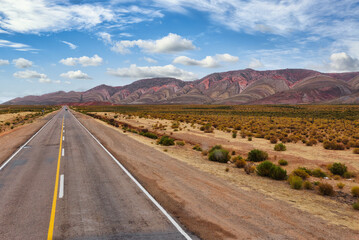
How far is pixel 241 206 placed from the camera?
25.6ft

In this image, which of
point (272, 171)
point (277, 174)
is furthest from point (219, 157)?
point (277, 174)

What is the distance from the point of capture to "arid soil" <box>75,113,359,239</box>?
20.5 feet

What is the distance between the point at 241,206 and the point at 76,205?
212 inches

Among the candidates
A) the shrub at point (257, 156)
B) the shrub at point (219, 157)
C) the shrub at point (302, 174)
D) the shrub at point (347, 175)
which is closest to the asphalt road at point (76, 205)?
the shrub at point (219, 157)

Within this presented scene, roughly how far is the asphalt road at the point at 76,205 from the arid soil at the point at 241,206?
78 centimetres

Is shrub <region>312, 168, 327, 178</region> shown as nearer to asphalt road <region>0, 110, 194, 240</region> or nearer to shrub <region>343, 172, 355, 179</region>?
shrub <region>343, 172, 355, 179</region>

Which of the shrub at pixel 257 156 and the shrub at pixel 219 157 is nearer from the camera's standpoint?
the shrub at pixel 219 157

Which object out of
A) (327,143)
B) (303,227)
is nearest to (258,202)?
(303,227)

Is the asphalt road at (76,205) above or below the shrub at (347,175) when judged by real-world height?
above

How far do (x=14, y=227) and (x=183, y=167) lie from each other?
806cm

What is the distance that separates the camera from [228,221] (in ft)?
22.2

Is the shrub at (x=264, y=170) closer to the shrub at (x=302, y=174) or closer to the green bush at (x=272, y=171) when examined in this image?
the green bush at (x=272, y=171)

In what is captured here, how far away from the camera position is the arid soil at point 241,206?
6.26 meters

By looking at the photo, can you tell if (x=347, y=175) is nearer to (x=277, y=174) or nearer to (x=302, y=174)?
(x=302, y=174)
